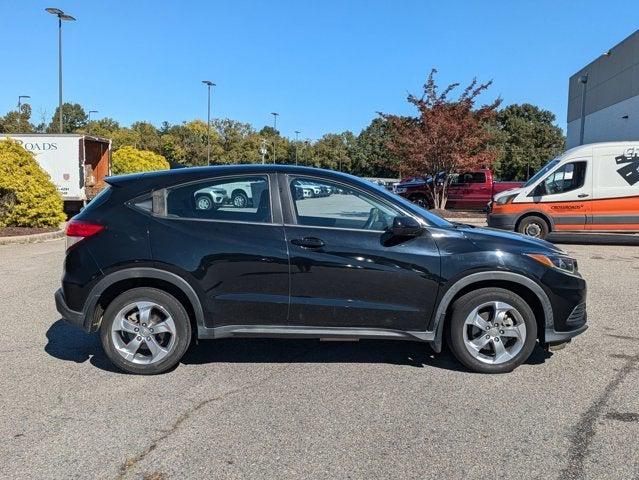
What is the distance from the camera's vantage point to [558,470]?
3.09 m

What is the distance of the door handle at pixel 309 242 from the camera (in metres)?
4.41

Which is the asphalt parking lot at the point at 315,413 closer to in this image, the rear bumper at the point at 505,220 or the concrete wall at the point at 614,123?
the rear bumper at the point at 505,220

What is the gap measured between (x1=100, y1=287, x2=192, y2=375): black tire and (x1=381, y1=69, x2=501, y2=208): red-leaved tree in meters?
18.3

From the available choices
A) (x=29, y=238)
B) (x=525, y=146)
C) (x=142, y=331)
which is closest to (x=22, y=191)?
(x=29, y=238)

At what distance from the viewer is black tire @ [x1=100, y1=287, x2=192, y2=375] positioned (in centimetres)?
447

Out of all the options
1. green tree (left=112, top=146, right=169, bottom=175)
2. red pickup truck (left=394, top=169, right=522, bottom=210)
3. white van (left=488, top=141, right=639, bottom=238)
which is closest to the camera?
white van (left=488, top=141, right=639, bottom=238)

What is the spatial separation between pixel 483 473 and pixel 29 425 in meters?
2.81

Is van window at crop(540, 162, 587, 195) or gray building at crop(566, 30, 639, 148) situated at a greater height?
gray building at crop(566, 30, 639, 148)

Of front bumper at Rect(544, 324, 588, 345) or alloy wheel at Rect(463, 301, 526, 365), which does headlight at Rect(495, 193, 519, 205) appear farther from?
alloy wheel at Rect(463, 301, 526, 365)

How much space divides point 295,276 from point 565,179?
10.5 meters

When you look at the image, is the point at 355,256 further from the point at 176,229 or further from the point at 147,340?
the point at 147,340

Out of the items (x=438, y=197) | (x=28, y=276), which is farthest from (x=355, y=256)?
(x=438, y=197)

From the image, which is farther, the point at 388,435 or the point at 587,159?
the point at 587,159

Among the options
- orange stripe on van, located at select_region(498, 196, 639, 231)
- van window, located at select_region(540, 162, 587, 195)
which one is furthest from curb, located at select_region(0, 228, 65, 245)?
van window, located at select_region(540, 162, 587, 195)
